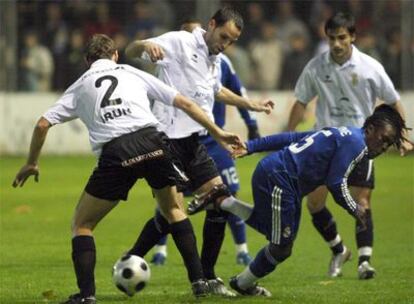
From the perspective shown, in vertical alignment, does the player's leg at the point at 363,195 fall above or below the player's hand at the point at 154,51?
below

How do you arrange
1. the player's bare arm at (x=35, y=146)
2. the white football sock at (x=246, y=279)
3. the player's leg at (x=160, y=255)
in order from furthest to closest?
the player's leg at (x=160, y=255)
the white football sock at (x=246, y=279)
the player's bare arm at (x=35, y=146)

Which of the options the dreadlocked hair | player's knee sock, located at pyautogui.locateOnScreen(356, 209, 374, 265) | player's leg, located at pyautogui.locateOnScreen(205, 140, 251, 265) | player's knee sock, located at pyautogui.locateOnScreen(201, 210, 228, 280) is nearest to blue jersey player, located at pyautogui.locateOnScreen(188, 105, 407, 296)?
the dreadlocked hair

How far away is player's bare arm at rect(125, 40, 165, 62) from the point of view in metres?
10.3

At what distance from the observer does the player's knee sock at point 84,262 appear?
943cm

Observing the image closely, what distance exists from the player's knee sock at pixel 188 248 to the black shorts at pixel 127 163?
599 mm

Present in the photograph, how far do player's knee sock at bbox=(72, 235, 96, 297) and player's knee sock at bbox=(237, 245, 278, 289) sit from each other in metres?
1.39

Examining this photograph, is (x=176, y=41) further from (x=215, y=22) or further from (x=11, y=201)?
(x=11, y=201)

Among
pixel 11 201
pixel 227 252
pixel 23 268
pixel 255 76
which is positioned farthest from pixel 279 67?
pixel 23 268

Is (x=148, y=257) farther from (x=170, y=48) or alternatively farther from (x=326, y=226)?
(x=170, y=48)

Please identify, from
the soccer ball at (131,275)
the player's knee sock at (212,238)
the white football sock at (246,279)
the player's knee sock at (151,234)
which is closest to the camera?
the soccer ball at (131,275)

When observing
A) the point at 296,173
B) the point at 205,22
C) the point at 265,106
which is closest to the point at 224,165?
the point at 265,106

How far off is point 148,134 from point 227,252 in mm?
5140

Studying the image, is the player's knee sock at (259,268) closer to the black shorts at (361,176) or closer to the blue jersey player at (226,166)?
the black shorts at (361,176)

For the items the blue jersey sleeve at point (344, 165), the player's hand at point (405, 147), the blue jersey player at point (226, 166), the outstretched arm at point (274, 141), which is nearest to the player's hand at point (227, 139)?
the outstretched arm at point (274, 141)
